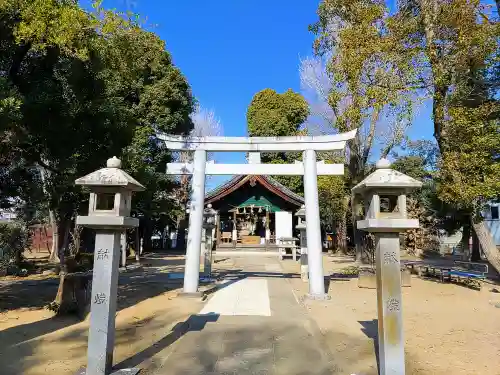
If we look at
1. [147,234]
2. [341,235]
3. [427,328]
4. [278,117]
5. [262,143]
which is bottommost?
[427,328]

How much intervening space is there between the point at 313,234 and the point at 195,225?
121 inches

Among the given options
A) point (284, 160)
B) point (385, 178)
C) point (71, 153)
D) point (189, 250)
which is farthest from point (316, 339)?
point (284, 160)

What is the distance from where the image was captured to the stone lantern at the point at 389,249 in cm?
451

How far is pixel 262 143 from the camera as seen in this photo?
407 inches

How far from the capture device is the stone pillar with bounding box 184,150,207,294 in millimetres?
9875

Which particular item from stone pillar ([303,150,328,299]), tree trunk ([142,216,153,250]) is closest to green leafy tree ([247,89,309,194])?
tree trunk ([142,216,153,250])

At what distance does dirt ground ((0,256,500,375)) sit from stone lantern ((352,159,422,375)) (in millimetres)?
561

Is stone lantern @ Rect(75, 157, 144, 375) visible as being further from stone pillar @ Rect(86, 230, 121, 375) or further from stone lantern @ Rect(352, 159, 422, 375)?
stone lantern @ Rect(352, 159, 422, 375)

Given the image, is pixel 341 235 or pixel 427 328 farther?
pixel 341 235

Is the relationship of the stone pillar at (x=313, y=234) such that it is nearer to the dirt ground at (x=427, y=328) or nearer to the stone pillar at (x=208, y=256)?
the dirt ground at (x=427, y=328)

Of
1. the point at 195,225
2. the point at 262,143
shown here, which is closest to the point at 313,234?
the point at 262,143

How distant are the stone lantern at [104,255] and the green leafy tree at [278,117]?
2645cm

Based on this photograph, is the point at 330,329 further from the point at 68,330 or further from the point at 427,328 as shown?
the point at 68,330

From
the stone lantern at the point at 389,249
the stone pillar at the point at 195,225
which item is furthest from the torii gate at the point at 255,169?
the stone lantern at the point at 389,249
